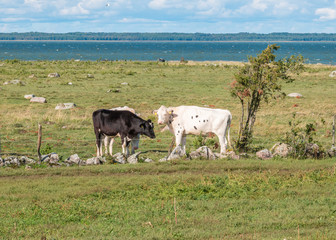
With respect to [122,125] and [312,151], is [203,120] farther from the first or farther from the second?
[312,151]

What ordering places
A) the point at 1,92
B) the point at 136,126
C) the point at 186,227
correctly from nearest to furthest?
the point at 186,227, the point at 136,126, the point at 1,92

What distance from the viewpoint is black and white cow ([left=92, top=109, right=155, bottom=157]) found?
23.5 m

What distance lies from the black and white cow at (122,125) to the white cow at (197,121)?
3.08 ft

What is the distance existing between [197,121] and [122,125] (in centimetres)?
339

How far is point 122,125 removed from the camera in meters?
23.5

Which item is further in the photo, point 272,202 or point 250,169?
point 250,169

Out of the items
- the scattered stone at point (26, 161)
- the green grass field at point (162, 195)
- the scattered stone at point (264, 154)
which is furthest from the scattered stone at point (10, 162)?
the scattered stone at point (264, 154)

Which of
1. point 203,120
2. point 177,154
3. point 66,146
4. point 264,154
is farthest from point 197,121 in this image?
point 66,146

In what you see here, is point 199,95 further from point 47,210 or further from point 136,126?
point 47,210

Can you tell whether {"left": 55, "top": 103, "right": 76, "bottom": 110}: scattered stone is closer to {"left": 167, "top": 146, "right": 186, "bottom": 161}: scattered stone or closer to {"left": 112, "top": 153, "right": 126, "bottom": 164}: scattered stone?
{"left": 112, "top": 153, "right": 126, "bottom": 164}: scattered stone

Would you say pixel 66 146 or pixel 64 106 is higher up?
pixel 66 146

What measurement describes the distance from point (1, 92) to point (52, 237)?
38.7 meters

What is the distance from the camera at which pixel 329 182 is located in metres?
17.6

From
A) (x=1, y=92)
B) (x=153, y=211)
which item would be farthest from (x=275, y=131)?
(x=1, y=92)
